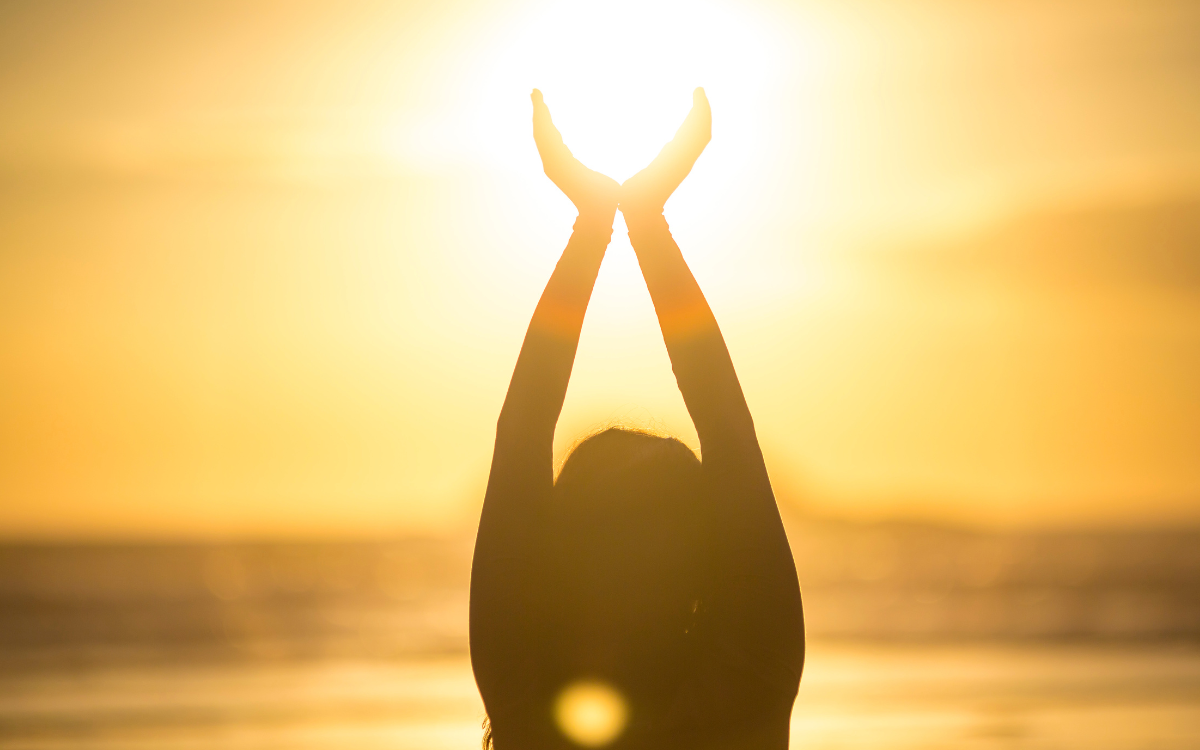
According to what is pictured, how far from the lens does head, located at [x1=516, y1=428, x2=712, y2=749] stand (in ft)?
6.55

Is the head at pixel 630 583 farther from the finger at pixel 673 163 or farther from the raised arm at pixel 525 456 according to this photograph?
the finger at pixel 673 163

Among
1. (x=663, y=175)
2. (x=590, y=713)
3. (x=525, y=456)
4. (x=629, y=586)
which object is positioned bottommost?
(x=590, y=713)

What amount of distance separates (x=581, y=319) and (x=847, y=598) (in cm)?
2650

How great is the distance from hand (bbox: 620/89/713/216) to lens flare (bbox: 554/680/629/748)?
3.45 ft

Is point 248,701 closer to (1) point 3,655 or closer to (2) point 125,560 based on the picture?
(1) point 3,655

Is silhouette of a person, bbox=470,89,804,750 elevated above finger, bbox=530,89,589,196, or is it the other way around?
finger, bbox=530,89,589,196

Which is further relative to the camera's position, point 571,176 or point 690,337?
point 571,176

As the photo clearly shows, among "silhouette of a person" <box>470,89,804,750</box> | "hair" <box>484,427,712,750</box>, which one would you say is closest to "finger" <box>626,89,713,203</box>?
"silhouette of a person" <box>470,89,804,750</box>

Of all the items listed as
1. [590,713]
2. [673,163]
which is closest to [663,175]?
[673,163]

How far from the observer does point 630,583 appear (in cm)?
203

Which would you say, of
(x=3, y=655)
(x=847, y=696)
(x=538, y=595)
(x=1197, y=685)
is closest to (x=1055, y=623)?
(x=1197, y=685)

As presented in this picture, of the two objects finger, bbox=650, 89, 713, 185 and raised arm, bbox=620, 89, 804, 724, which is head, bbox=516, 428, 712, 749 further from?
finger, bbox=650, 89, 713, 185

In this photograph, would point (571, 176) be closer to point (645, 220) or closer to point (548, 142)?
point (548, 142)

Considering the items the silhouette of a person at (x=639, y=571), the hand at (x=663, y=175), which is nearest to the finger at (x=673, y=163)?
the hand at (x=663, y=175)
